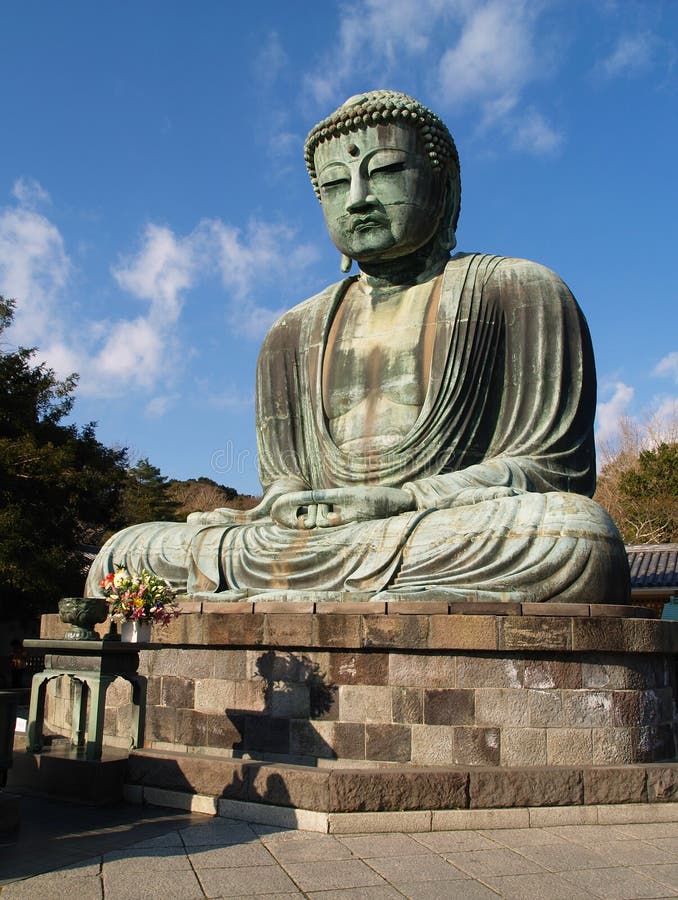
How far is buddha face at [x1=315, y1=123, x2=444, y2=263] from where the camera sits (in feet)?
26.1

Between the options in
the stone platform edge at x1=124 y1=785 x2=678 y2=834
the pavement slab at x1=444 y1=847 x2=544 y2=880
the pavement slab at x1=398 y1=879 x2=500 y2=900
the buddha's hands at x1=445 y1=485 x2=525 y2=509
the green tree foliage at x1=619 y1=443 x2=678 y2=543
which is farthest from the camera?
the green tree foliage at x1=619 y1=443 x2=678 y2=543

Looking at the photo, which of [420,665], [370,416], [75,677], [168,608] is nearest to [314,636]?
[420,665]

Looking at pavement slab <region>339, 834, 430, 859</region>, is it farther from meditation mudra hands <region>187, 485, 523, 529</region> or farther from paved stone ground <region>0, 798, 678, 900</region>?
meditation mudra hands <region>187, 485, 523, 529</region>

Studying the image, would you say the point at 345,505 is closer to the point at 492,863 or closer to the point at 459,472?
the point at 459,472

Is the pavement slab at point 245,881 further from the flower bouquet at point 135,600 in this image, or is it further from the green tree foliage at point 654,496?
the green tree foliage at point 654,496

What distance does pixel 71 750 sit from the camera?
5488 millimetres

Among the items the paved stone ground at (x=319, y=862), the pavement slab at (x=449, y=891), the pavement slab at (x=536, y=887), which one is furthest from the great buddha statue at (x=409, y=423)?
the pavement slab at (x=449, y=891)

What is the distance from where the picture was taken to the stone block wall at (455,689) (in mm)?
5168

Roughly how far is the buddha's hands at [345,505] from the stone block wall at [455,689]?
1.32 meters

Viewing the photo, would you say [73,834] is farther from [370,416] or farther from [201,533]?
[370,416]

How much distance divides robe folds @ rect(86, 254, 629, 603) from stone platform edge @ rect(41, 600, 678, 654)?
40 cm

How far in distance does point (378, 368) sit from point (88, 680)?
3784 millimetres

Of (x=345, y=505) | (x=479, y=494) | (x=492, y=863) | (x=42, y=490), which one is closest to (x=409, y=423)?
(x=345, y=505)

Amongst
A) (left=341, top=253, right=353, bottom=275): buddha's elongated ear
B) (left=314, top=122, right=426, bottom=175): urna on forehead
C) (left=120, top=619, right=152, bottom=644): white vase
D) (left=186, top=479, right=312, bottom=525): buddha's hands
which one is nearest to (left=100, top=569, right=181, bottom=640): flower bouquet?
(left=120, top=619, right=152, bottom=644): white vase
